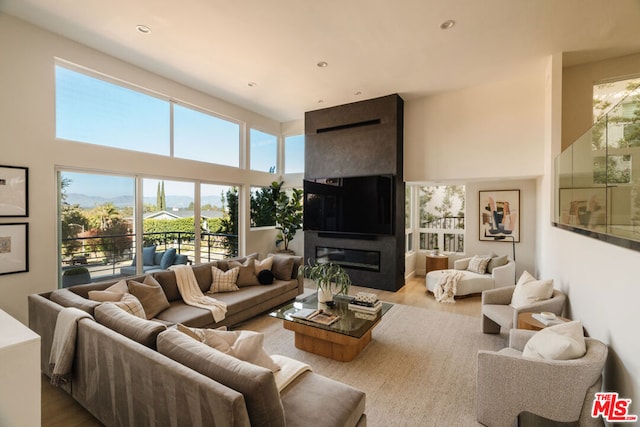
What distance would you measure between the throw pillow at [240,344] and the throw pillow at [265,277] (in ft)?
8.07

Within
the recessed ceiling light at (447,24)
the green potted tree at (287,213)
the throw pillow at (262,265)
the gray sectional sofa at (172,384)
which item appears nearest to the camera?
the gray sectional sofa at (172,384)

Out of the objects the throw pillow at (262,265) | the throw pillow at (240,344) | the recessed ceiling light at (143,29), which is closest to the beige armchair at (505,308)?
the throw pillow at (240,344)

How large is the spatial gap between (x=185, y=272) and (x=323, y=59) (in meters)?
3.60

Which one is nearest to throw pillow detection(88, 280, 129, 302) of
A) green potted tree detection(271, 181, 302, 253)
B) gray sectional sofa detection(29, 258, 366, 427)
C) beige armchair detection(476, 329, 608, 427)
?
gray sectional sofa detection(29, 258, 366, 427)

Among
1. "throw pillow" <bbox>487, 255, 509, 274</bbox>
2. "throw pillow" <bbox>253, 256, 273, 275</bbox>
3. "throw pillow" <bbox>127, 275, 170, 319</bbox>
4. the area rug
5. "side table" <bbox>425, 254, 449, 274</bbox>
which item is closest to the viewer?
the area rug

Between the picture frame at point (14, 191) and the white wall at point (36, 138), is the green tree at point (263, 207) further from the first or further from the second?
the picture frame at point (14, 191)

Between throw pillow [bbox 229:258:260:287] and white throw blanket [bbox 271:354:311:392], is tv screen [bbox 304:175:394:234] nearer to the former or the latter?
throw pillow [bbox 229:258:260:287]

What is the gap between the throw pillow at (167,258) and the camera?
4766 mm

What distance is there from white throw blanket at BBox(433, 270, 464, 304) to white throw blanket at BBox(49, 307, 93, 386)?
4774 mm

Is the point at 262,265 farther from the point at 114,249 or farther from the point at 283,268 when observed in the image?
the point at 114,249

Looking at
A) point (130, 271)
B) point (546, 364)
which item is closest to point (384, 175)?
point (546, 364)

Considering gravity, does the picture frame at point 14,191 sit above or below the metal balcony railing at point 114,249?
above

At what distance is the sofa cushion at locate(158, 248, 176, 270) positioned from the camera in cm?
476

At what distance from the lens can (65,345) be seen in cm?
199
